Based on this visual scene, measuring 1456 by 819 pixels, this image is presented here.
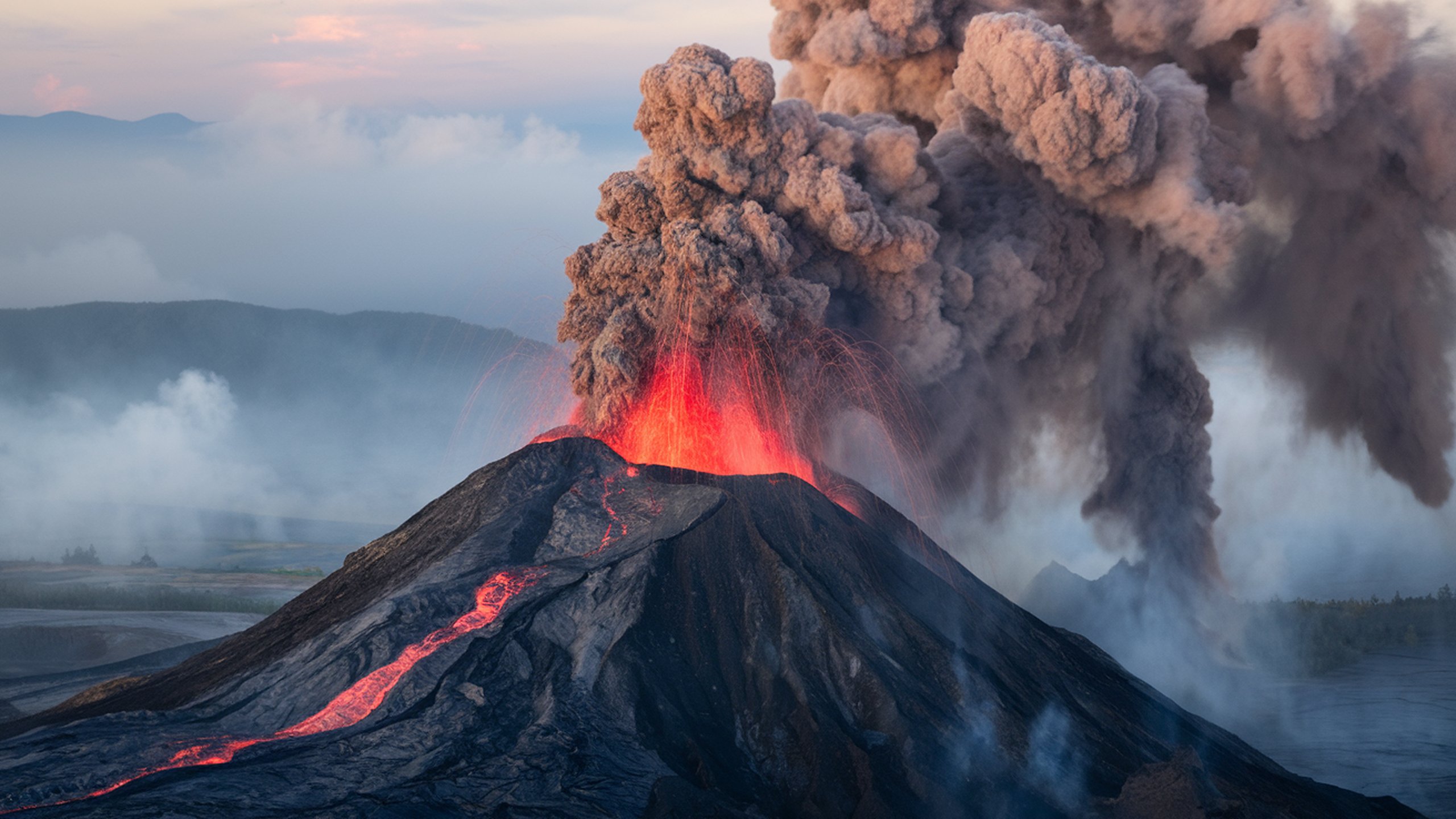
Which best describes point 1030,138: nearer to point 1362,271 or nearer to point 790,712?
point 1362,271

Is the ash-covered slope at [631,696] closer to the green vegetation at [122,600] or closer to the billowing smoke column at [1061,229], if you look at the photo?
the billowing smoke column at [1061,229]

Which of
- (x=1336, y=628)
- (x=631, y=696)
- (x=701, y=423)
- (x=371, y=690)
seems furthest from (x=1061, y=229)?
(x=371, y=690)

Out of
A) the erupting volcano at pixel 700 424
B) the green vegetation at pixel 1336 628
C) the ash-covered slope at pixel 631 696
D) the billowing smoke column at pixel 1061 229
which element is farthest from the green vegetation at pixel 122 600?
the green vegetation at pixel 1336 628

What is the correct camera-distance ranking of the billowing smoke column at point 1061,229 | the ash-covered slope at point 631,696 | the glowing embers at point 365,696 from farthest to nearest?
1. the billowing smoke column at point 1061,229
2. the ash-covered slope at point 631,696
3. the glowing embers at point 365,696

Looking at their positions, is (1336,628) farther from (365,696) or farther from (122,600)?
(122,600)

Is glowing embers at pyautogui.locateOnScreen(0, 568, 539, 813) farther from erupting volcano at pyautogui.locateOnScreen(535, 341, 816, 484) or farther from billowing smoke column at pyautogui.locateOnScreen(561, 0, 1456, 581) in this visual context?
billowing smoke column at pyautogui.locateOnScreen(561, 0, 1456, 581)

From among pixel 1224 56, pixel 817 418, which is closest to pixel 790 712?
pixel 817 418
